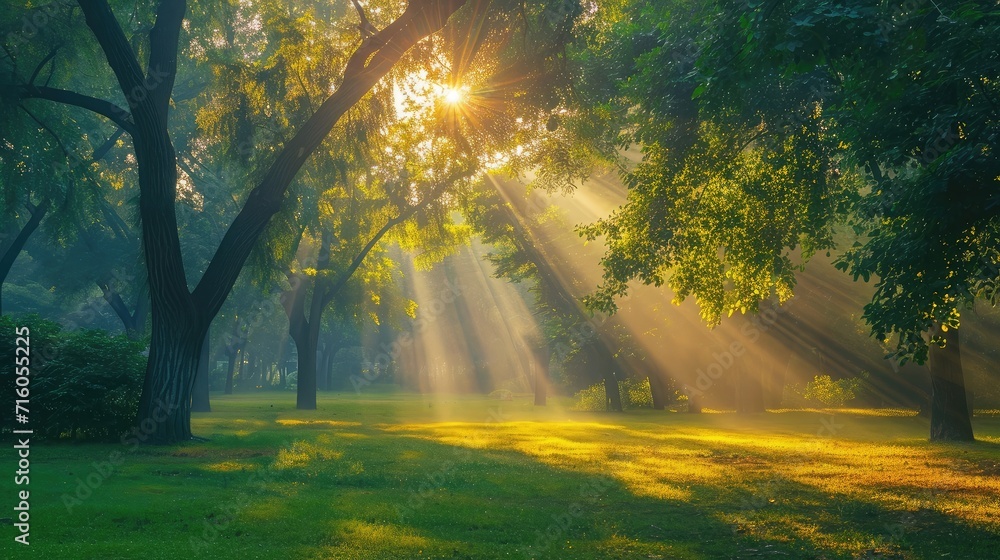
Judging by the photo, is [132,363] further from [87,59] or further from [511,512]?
[511,512]

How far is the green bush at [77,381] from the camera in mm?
18844

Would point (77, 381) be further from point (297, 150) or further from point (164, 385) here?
point (297, 150)

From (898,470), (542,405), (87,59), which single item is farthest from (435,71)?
(542,405)

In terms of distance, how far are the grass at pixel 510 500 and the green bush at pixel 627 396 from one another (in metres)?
28.9

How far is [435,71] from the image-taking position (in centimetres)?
2216

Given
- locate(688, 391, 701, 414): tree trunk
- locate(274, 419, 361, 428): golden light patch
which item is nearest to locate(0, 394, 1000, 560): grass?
locate(274, 419, 361, 428): golden light patch

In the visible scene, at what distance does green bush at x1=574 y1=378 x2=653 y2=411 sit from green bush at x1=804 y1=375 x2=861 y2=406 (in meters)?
11.4

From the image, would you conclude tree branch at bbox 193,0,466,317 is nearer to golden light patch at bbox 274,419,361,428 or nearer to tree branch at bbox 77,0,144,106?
tree branch at bbox 77,0,144,106

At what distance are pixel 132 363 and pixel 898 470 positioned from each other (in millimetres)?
19124

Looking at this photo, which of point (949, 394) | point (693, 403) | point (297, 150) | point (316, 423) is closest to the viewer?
point (297, 150)

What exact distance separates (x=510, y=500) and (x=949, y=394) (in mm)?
17813

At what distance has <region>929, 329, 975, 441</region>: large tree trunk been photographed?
76.5 feet

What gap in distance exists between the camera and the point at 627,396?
53656 mm

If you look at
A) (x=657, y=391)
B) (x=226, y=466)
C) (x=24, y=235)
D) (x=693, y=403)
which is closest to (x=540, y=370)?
(x=657, y=391)
